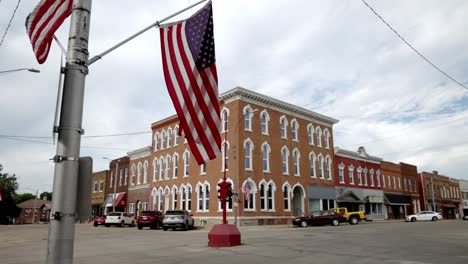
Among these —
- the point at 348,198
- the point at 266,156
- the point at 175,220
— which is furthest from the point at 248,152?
the point at 348,198

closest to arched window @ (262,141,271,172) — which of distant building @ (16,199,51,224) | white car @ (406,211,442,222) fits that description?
white car @ (406,211,442,222)

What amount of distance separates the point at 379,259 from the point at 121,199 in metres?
46.0

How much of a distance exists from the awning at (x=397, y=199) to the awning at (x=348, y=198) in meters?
9.75

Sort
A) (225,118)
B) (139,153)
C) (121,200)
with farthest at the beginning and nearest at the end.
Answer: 1. (121,200)
2. (139,153)
3. (225,118)

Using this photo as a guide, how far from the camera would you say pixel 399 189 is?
5931cm

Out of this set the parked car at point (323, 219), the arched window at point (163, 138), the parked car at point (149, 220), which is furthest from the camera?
the arched window at point (163, 138)

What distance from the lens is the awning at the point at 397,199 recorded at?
181ft

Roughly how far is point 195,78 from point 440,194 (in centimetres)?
7770

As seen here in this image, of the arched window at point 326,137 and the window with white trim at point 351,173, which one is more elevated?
the arched window at point 326,137

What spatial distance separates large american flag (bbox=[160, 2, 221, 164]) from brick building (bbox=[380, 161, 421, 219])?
5242cm

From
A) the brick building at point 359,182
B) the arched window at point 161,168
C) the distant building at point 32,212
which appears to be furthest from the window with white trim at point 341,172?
the distant building at point 32,212

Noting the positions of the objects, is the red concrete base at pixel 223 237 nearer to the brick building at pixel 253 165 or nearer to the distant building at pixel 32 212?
the brick building at pixel 253 165

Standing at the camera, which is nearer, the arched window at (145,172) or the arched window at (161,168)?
the arched window at (161,168)

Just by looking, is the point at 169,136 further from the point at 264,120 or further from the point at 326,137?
the point at 326,137
